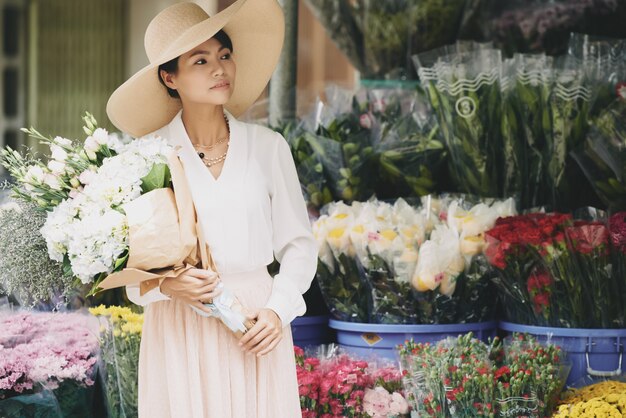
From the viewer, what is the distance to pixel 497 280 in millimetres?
3797

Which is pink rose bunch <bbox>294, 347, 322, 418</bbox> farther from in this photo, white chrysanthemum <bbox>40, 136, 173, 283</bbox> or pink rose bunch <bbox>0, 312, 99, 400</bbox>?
white chrysanthemum <bbox>40, 136, 173, 283</bbox>

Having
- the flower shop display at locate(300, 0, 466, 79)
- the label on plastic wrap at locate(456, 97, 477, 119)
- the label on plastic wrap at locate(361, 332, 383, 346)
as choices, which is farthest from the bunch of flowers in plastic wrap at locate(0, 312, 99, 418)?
the flower shop display at locate(300, 0, 466, 79)

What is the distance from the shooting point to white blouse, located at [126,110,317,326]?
2797mm

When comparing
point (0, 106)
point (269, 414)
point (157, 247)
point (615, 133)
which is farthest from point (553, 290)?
point (0, 106)

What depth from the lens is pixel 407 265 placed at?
3.76 m

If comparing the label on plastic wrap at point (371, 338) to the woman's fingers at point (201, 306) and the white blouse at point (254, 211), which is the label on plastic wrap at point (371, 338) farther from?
the woman's fingers at point (201, 306)

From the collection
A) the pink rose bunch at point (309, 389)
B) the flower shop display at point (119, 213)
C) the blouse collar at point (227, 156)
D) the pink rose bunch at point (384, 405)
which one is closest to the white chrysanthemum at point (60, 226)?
the flower shop display at point (119, 213)

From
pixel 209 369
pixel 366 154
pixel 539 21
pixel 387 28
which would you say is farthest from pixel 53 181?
pixel 539 21

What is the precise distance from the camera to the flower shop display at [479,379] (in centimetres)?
337

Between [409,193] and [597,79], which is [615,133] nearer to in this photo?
[597,79]

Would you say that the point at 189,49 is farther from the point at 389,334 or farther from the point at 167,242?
the point at 389,334

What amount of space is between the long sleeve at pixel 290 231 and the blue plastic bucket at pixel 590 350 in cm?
114

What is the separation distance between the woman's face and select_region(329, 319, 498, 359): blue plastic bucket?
1.25m

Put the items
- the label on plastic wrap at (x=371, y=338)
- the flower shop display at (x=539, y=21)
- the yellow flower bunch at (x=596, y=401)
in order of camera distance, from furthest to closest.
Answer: the flower shop display at (x=539, y=21)
the label on plastic wrap at (x=371, y=338)
the yellow flower bunch at (x=596, y=401)
